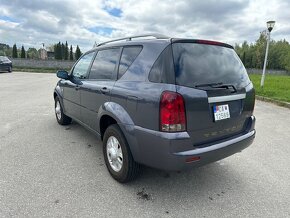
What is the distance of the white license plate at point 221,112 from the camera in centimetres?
261

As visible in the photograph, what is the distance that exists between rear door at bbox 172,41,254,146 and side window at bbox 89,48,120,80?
107cm

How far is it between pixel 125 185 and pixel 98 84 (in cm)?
149

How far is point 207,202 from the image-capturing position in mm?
2664

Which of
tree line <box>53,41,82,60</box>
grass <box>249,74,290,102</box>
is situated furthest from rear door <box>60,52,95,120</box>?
tree line <box>53,41,82,60</box>

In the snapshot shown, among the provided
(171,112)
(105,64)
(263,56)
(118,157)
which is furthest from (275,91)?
(263,56)

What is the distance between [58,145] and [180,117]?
276 cm

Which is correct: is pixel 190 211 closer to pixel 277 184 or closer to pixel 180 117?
pixel 180 117

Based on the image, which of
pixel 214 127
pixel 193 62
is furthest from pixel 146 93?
pixel 214 127

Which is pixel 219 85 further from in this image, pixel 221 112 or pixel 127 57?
pixel 127 57

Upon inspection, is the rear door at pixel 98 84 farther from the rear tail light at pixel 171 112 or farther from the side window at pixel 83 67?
the rear tail light at pixel 171 112

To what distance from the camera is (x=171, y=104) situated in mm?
2336

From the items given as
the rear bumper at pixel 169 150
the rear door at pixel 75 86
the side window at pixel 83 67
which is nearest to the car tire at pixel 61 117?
the rear door at pixel 75 86

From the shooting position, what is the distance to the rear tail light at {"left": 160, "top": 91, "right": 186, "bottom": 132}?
2.34 metres

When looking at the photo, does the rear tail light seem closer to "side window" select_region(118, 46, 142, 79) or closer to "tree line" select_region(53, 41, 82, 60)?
"side window" select_region(118, 46, 142, 79)
